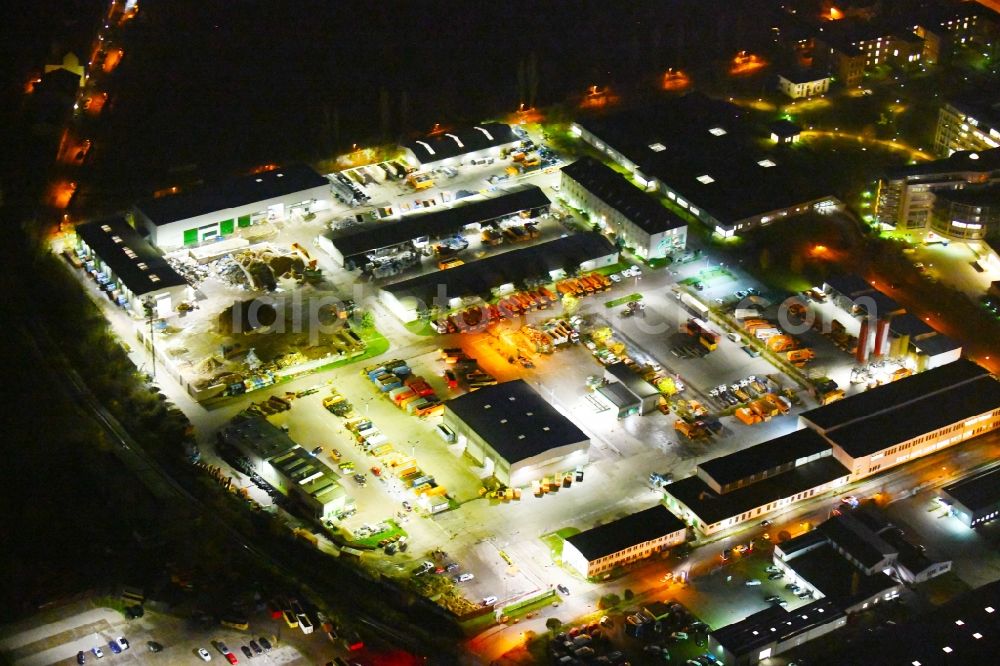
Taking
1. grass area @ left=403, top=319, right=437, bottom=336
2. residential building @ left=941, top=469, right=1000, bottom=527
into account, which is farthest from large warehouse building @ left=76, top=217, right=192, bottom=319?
residential building @ left=941, top=469, right=1000, bottom=527

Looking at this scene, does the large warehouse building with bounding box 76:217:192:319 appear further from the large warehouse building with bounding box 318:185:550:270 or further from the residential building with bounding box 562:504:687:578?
the residential building with bounding box 562:504:687:578

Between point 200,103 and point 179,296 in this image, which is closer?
point 179,296

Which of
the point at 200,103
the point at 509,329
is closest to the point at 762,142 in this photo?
the point at 509,329

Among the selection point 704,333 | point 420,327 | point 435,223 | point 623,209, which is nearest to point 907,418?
point 704,333

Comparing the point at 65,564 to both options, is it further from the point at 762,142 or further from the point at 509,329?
the point at 762,142

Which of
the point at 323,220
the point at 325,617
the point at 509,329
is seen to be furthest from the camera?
the point at 323,220

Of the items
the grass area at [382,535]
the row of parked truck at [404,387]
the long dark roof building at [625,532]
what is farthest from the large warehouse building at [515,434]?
the grass area at [382,535]

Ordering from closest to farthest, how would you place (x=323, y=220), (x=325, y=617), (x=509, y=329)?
(x=325, y=617), (x=509, y=329), (x=323, y=220)
